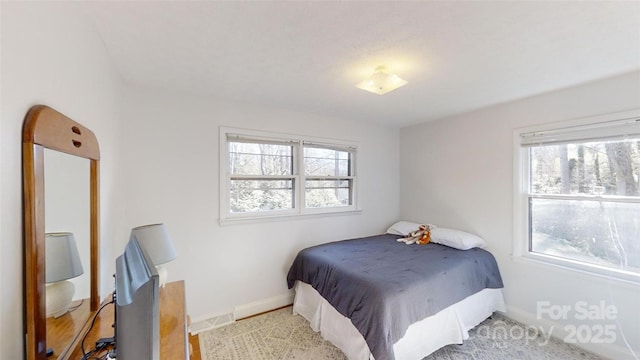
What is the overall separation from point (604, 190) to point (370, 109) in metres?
2.25

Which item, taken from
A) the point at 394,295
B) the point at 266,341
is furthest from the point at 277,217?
the point at 394,295

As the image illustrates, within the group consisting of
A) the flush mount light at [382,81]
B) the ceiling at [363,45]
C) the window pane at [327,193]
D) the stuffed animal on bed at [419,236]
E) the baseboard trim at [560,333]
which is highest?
the ceiling at [363,45]

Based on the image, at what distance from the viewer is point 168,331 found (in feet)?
3.97

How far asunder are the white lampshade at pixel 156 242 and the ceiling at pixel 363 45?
1189 mm

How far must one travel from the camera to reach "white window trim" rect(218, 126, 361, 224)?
262 centimetres

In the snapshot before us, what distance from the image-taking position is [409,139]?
385 cm

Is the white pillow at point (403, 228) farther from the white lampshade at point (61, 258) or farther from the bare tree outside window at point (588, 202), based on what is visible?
the white lampshade at point (61, 258)

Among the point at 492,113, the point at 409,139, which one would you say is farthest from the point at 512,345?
the point at 409,139

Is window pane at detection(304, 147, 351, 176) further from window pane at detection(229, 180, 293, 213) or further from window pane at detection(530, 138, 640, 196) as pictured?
window pane at detection(530, 138, 640, 196)

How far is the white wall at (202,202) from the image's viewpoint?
7.53ft

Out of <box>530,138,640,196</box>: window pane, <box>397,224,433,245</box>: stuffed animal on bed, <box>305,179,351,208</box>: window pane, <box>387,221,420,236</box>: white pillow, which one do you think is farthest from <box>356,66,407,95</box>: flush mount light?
<box>387,221,420,236</box>: white pillow

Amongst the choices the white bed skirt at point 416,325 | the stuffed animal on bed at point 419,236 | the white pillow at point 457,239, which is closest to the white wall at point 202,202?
the white bed skirt at point 416,325

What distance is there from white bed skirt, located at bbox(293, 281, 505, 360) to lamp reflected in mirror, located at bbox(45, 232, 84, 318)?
1.76 meters

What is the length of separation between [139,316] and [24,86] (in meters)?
0.78
